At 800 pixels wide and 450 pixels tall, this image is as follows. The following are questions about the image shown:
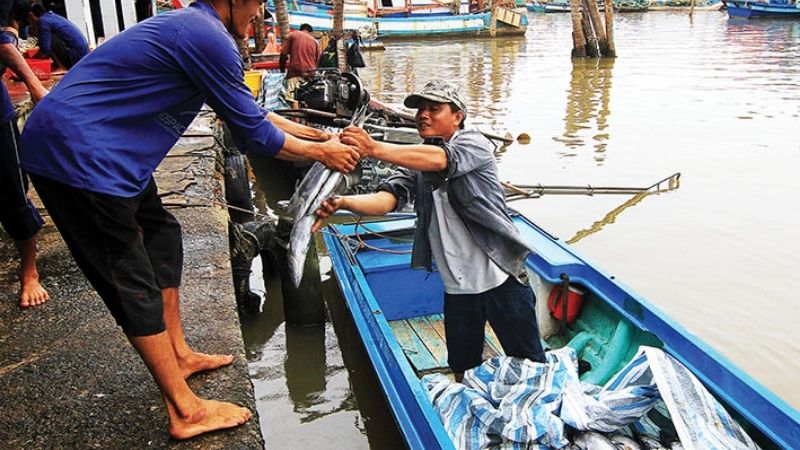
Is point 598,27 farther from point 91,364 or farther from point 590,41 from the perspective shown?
point 91,364

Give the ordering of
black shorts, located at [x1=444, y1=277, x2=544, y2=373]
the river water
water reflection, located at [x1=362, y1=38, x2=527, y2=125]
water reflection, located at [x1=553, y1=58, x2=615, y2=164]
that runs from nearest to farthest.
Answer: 1. black shorts, located at [x1=444, y1=277, x2=544, y2=373]
2. the river water
3. water reflection, located at [x1=553, y1=58, x2=615, y2=164]
4. water reflection, located at [x1=362, y1=38, x2=527, y2=125]

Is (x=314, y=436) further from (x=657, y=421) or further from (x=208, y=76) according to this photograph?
(x=208, y=76)

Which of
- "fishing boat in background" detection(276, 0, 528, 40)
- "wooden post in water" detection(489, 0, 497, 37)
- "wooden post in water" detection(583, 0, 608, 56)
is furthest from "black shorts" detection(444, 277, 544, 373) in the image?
"wooden post in water" detection(489, 0, 497, 37)

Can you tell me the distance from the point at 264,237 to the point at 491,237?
3.11 meters

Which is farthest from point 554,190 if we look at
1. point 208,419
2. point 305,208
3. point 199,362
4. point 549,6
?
point 549,6

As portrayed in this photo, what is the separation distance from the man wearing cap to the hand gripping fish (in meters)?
0.10

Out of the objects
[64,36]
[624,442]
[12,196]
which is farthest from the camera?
[64,36]

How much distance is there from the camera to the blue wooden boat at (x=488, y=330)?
308 centimetres

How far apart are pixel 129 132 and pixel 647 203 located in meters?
8.29

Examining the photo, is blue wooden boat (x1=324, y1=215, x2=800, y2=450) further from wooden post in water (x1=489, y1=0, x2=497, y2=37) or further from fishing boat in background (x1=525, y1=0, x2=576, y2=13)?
fishing boat in background (x1=525, y1=0, x2=576, y2=13)

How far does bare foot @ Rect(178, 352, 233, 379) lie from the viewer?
9.35ft

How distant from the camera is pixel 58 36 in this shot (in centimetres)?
644

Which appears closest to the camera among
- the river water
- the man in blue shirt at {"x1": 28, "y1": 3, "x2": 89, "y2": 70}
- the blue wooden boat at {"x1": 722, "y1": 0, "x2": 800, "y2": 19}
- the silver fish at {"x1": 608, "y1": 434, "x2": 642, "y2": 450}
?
the silver fish at {"x1": 608, "y1": 434, "x2": 642, "y2": 450}

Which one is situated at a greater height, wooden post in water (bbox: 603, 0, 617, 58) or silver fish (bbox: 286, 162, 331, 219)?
wooden post in water (bbox: 603, 0, 617, 58)
